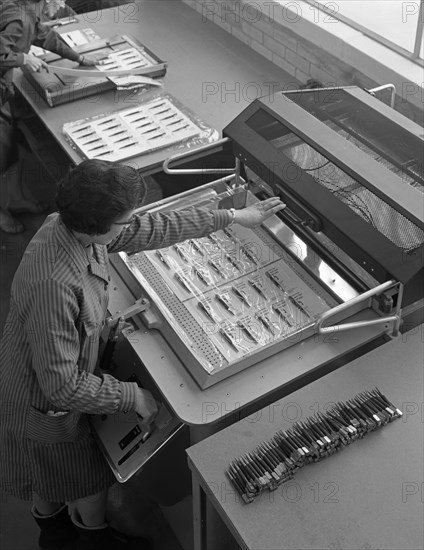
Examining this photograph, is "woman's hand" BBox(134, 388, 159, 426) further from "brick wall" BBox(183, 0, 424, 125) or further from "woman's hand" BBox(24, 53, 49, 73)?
"woman's hand" BBox(24, 53, 49, 73)

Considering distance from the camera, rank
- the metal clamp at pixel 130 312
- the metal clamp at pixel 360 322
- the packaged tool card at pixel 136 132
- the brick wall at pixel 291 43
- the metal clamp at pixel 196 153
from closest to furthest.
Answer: the metal clamp at pixel 360 322 → the metal clamp at pixel 130 312 → the metal clamp at pixel 196 153 → the packaged tool card at pixel 136 132 → the brick wall at pixel 291 43

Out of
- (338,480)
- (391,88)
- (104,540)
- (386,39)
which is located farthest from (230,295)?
(386,39)

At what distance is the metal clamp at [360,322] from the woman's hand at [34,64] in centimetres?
173

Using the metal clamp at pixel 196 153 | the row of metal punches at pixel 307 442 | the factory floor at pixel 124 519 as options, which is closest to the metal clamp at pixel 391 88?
the metal clamp at pixel 196 153

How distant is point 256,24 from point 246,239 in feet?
4.81

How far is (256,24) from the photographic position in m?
3.12

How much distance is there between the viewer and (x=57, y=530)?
7.28 ft

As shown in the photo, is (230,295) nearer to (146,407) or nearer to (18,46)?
(146,407)

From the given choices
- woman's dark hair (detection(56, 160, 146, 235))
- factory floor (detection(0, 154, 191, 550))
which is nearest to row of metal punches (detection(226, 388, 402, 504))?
woman's dark hair (detection(56, 160, 146, 235))

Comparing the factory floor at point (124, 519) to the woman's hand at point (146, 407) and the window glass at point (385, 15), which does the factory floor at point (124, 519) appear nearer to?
the woman's hand at point (146, 407)

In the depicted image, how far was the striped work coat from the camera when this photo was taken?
5.16ft

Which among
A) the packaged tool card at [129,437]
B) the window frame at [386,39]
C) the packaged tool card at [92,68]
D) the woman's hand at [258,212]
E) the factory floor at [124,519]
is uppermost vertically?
the window frame at [386,39]

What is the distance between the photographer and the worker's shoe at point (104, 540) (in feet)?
7.06

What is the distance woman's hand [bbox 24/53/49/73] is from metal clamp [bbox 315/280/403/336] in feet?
5.67
